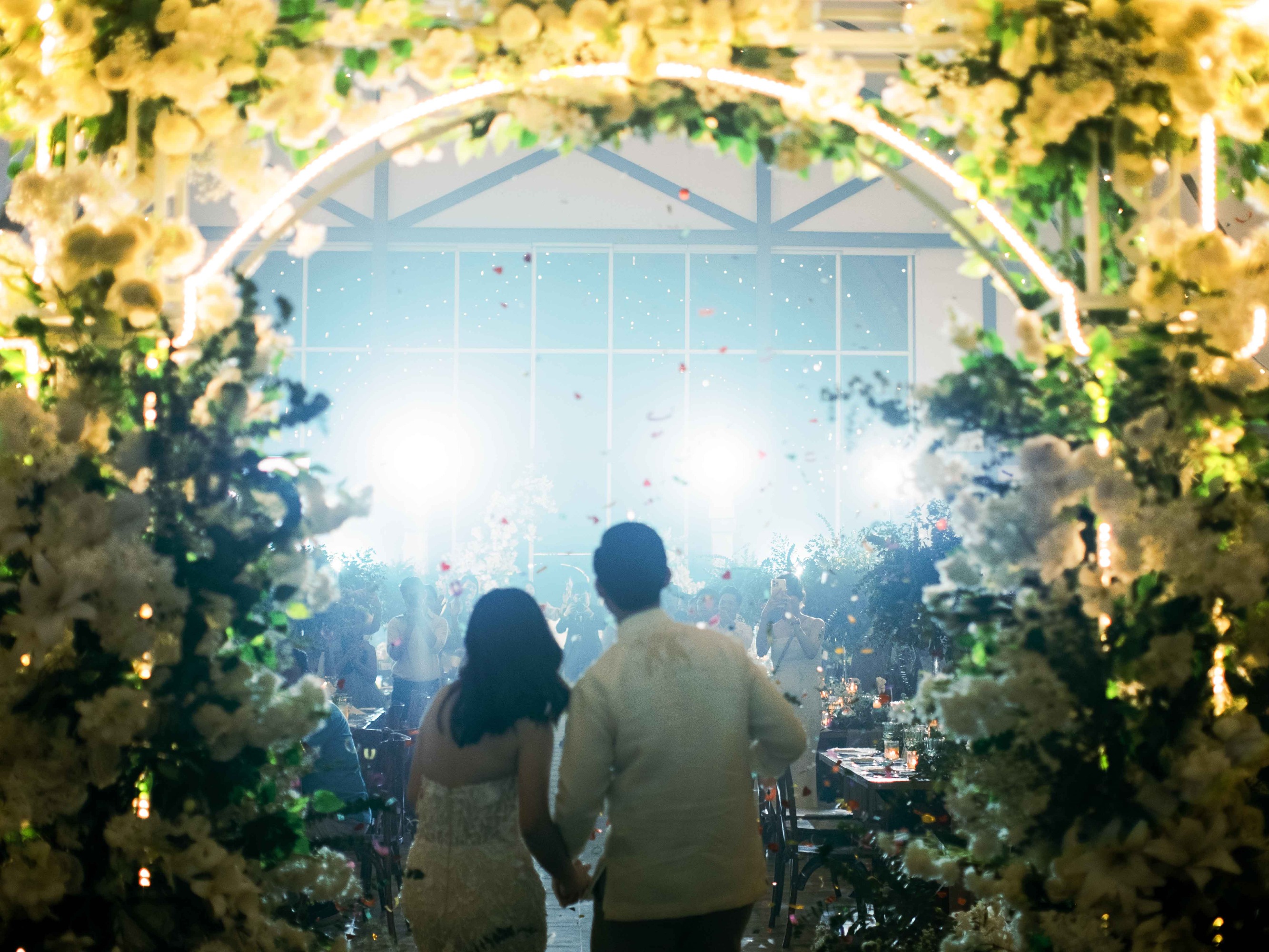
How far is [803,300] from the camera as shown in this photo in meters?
14.0

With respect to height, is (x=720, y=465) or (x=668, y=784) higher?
(x=720, y=465)

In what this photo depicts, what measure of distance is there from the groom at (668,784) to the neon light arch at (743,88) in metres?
0.94

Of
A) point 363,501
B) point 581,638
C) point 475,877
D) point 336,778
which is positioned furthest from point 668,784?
point 581,638

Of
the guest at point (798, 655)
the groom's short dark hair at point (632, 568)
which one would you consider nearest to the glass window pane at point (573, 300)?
the guest at point (798, 655)

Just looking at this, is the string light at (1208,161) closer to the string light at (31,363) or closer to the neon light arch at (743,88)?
the neon light arch at (743,88)

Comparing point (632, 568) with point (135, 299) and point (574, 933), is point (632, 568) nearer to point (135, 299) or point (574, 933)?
point (135, 299)

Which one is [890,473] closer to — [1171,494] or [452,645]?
[452,645]

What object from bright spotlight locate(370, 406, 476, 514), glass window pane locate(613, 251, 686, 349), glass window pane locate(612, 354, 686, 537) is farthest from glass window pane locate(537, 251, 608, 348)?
bright spotlight locate(370, 406, 476, 514)

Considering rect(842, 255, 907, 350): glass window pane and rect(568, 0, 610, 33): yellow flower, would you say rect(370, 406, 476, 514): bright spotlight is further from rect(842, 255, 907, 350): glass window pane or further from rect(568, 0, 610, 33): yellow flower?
rect(568, 0, 610, 33): yellow flower

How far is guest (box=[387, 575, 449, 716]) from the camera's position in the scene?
639cm

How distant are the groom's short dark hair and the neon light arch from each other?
0.93 meters

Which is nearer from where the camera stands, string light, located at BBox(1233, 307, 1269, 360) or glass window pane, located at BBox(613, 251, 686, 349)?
string light, located at BBox(1233, 307, 1269, 360)

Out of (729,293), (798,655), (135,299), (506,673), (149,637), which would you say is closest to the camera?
(149,637)

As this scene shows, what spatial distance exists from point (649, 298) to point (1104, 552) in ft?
39.6
